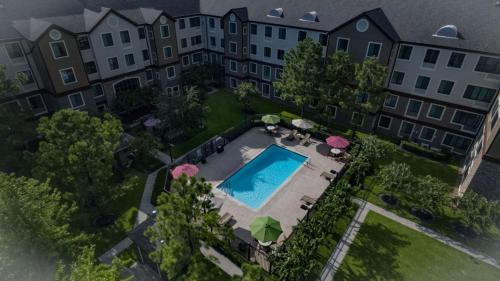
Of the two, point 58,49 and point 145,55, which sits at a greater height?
point 58,49

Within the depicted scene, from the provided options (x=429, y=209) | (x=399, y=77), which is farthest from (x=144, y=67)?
(x=429, y=209)

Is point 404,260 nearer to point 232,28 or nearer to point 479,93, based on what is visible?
point 479,93

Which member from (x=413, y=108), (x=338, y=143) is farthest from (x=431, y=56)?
(x=338, y=143)

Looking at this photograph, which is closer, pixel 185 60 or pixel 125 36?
pixel 125 36

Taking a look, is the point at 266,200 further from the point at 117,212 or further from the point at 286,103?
the point at 286,103

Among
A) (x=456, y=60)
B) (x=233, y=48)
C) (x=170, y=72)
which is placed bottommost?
(x=170, y=72)

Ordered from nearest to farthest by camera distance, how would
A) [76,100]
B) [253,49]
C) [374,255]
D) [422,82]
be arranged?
[374,255] → [422,82] → [76,100] → [253,49]

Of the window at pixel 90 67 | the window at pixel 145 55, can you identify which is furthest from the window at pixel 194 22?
the window at pixel 90 67

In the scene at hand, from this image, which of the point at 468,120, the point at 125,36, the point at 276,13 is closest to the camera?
the point at 468,120
